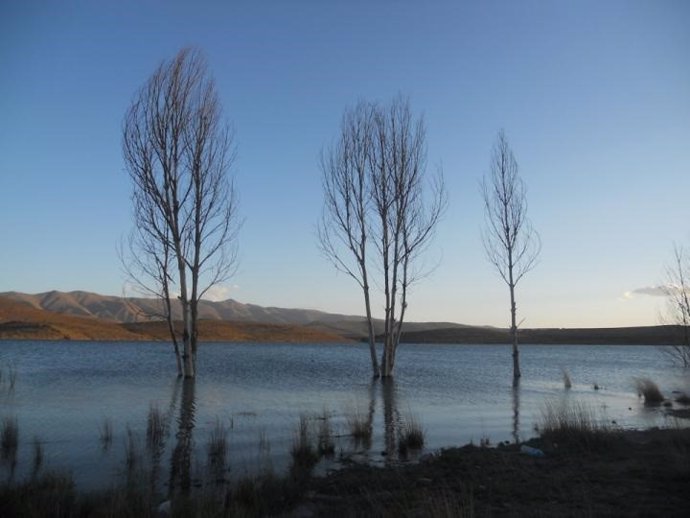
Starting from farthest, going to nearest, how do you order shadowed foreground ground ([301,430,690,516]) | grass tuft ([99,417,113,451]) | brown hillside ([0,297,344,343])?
brown hillside ([0,297,344,343]) < grass tuft ([99,417,113,451]) < shadowed foreground ground ([301,430,690,516])

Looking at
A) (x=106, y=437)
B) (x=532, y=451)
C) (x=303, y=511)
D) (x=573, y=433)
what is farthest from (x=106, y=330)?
(x=303, y=511)

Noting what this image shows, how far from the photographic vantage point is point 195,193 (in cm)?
2464

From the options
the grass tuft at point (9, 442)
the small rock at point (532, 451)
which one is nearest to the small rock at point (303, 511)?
the small rock at point (532, 451)

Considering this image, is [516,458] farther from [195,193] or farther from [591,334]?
[591,334]

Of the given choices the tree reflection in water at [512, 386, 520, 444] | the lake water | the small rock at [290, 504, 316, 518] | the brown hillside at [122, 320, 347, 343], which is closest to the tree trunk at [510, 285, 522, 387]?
the lake water

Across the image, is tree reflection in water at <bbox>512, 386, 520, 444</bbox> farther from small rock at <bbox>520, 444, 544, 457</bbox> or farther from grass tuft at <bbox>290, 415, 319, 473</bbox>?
grass tuft at <bbox>290, 415, 319, 473</bbox>

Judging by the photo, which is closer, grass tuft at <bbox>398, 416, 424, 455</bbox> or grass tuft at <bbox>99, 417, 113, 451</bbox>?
grass tuft at <bbox>99, 417, 113, 451</bbox>

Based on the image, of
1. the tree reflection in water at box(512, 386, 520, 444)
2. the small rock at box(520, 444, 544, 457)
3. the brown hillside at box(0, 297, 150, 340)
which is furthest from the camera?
the brown hillside at box(0, 297, 150, 340)

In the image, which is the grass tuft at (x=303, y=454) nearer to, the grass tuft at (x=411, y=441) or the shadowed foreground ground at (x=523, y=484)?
the shadowed foreground ground at (x=523, y=484)

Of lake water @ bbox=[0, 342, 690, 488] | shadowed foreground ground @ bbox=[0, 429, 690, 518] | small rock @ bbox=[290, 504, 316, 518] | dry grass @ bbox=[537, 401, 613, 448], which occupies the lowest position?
lake water @ bbox=[0, 342, 690, 488]

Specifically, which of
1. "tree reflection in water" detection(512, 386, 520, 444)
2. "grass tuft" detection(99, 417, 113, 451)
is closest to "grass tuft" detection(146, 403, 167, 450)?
"grass tuft" detection(99, 417, 113, 451)

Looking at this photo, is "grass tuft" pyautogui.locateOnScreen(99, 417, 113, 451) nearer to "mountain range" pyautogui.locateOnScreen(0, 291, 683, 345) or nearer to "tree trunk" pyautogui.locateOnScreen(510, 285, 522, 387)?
"tree trunk" pyautogui.locateOnScreen(510, 285, 522, 387)

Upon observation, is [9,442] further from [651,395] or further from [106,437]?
[651,395]

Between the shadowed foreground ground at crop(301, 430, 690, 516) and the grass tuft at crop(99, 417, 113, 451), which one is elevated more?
the shadowed foreground ground at crop(301, 430, 690, 516)
